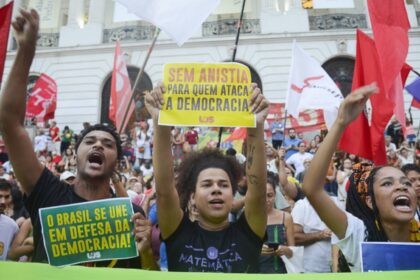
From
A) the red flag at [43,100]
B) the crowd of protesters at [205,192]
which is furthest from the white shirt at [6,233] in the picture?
the red flag at [43,100]

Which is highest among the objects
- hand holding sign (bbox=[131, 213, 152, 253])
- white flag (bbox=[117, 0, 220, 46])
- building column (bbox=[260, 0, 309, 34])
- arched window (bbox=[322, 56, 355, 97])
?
building column (bbox=[260, 0, 309, 34])

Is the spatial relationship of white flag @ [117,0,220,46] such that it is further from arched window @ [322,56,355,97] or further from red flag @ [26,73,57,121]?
arched window @ [322,56,355,97]

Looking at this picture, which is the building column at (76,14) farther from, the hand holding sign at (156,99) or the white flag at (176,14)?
the hand holding sign at (156,99)

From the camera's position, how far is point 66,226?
209 cm

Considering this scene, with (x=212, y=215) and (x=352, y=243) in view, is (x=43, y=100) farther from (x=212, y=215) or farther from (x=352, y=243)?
(x=352, y=243)

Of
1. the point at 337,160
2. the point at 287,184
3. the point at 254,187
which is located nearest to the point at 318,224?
the point at 287,184

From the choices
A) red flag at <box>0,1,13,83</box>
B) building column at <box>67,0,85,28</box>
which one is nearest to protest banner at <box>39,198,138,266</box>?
red flag at <box>0,1,13,83</box>

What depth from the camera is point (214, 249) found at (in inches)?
89.0

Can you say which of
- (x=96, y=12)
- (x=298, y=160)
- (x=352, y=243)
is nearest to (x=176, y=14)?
(x=352, y=243)

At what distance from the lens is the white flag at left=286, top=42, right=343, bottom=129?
6066 mm

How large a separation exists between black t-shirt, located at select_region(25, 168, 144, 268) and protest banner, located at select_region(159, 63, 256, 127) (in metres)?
0.74

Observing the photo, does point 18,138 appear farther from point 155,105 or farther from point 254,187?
point 254,187

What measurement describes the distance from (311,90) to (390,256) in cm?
443

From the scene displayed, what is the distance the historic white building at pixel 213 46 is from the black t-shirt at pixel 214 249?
15.5 meters
